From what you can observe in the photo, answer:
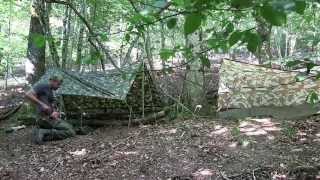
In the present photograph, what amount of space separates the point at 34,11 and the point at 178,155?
5043mm

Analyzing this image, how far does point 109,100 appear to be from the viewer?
7.80 meters

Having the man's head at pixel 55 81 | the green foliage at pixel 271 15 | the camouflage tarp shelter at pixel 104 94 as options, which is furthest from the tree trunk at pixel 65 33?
the green foliage at pixel 271 15

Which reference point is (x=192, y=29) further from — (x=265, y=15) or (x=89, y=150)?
(x=89, y=150)

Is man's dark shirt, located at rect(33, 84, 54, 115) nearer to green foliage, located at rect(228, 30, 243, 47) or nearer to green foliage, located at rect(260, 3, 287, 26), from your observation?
green foliage, located at rect(228, 30, 243, 47)

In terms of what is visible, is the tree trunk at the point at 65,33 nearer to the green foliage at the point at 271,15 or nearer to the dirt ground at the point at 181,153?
the dirt ground at the point at 181,153

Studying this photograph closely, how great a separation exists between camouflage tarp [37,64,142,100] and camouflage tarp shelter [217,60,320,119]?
65.0 inches

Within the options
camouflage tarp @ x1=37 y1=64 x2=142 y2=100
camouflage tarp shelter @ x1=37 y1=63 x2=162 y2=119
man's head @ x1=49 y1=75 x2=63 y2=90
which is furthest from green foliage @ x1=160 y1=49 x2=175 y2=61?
camouflage tarp shelter @ x1=37 y1=63 x2=162 y2=119

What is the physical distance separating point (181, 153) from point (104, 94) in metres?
2.18

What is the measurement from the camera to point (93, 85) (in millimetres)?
7668

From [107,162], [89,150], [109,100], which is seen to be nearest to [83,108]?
[109,100]

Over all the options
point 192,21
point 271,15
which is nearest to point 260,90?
point 192,21

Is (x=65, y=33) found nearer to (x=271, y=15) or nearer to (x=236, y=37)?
(x=236, y=37)

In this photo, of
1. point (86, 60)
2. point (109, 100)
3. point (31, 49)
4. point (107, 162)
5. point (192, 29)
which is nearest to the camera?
point (192, 29)

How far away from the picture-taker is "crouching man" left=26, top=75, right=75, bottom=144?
6910 millimetres
